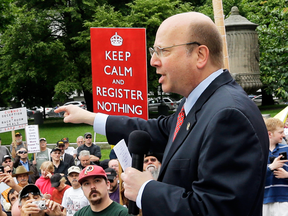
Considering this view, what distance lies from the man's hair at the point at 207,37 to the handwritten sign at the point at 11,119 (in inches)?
460

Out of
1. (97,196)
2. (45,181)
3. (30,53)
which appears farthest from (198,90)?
(30,53)

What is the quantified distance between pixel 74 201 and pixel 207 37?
5.08 m

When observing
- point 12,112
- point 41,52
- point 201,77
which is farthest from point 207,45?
point 41,52

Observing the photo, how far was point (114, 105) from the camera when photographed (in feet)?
20.6

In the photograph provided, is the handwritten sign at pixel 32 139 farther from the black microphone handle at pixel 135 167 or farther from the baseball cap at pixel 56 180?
the black microphone handle at pixel 135 167

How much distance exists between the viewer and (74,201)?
6.45 meters

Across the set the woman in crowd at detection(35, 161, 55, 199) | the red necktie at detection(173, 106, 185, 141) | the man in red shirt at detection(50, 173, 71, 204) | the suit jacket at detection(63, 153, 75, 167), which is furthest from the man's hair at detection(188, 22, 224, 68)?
the suit jacket at detection(63, 153, 75, 167)

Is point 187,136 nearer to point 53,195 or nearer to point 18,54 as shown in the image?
point 53,195

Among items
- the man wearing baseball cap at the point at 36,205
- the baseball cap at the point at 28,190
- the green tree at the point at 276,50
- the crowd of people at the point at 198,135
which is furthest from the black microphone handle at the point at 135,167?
the green tree at the point at 276,50

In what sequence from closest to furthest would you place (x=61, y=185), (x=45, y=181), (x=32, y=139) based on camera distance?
(x=61, y=185) < (x=45, y=181) < (x=32, y=139)

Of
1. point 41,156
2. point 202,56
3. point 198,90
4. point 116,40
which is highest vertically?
point 116,40

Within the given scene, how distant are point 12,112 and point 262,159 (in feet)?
39.9

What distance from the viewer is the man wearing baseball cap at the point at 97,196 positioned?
4.25 m

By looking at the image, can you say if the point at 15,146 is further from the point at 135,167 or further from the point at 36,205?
the point at 135,167
